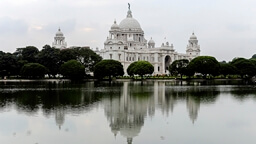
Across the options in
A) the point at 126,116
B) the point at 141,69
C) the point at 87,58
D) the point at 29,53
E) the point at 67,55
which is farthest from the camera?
the point at 29,53

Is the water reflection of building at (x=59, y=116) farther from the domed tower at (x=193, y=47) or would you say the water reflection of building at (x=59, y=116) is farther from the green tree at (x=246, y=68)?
the domed tower at (x=193, y=47)

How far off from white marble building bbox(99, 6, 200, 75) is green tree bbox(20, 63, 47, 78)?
33.1m

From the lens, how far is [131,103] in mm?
33344

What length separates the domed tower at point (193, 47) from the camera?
140 meters

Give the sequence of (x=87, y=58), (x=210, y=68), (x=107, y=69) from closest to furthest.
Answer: (x=107, y=69), (x=210, y=68), (x=87, y=58)

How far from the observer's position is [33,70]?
89312 mm

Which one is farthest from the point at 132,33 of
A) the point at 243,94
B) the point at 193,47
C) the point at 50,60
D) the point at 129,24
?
the point at 243,94

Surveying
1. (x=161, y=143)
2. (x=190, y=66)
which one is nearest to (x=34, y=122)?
(x=161, y=143)

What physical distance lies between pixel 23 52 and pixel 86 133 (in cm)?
8846

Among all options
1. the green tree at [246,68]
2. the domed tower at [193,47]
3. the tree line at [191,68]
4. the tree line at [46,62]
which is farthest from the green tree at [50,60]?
the domed tower at [193,47]

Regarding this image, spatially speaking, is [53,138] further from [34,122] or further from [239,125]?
[239,125]

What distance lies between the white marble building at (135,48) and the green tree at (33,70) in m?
33.1

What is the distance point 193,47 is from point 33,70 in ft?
228

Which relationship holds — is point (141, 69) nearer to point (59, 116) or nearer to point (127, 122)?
point (59, 116)
